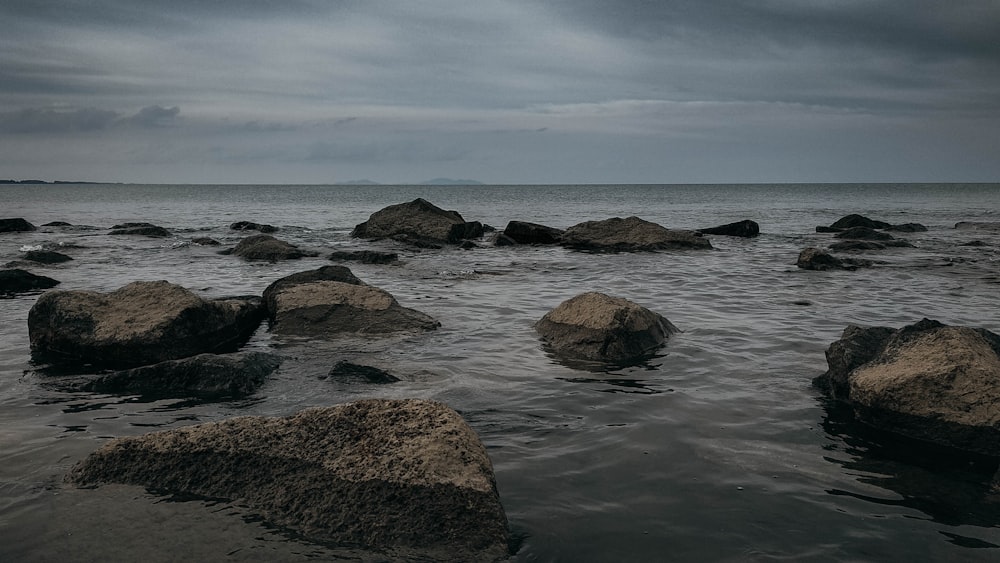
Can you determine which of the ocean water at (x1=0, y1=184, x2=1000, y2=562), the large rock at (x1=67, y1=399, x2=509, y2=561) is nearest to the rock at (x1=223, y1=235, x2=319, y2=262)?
the ocean water at (x1=0, y1=184, x2=1000, y2=562)

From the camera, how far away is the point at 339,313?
32.4ft

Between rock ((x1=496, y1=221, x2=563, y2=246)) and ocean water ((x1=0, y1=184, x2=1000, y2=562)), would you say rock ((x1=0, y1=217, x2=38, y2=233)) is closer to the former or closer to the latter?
rock ((x1=496, y1=221, x2=563, y2=246))

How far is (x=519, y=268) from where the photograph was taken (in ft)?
58.2

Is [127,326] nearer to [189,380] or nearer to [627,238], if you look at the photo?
[189,380]

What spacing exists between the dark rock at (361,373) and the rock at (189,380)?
2.54ft

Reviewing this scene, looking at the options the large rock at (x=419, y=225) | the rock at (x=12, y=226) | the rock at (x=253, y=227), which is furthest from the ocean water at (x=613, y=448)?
the rock at (x=12, y=226)

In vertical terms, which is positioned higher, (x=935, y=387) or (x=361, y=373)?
(x=935, y=387)

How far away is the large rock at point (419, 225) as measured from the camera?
25.6 metres

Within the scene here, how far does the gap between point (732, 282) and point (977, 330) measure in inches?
328

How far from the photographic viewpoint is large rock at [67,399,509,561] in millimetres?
4027

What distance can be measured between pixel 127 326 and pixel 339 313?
104 inches

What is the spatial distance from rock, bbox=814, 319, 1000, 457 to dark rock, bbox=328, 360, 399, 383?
177 inches

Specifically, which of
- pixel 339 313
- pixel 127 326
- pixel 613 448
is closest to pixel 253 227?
pixel 339 313

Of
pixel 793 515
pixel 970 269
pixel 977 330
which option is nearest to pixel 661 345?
pixel 977 330
